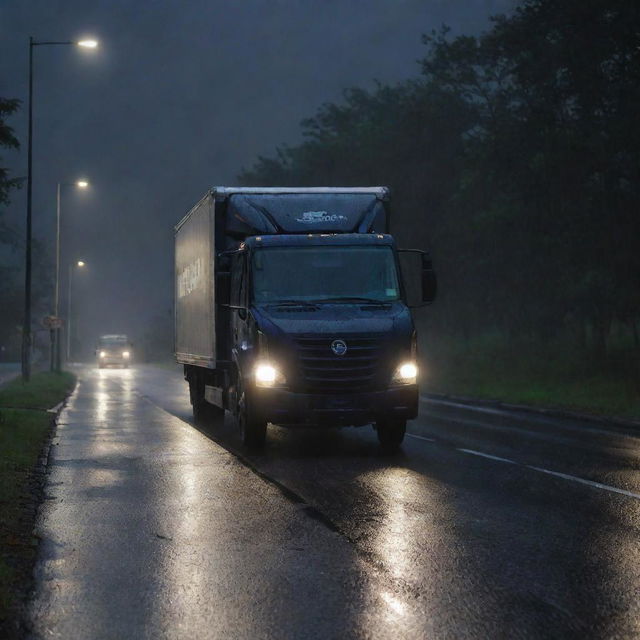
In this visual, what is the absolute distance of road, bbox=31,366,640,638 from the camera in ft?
19.2

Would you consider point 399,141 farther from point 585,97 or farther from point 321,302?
point 321,302

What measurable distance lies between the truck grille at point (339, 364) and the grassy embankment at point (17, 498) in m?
3.53

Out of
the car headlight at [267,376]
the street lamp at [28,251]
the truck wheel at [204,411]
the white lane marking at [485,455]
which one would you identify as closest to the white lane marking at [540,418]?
the white lane marking at [485,455]

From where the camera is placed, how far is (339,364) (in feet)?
45.1

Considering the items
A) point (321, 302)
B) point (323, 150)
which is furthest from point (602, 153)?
point (323, 150)

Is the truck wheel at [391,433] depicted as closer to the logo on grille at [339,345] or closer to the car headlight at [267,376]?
the logo on grille at [339,345]

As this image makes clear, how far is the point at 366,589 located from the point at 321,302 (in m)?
8.16

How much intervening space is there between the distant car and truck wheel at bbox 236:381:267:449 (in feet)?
211

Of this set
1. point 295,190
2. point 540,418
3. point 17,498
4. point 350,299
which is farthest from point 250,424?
point 540,418

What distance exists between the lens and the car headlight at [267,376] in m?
A: 13.8

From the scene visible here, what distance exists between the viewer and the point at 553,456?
13.9 metres

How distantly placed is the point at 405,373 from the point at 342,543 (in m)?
6.10

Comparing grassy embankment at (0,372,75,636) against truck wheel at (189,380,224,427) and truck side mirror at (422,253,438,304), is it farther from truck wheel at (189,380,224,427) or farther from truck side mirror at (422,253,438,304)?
truck side mirror at (422,253,438,304)

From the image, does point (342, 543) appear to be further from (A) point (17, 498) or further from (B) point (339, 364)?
(B) point (339, 364)
